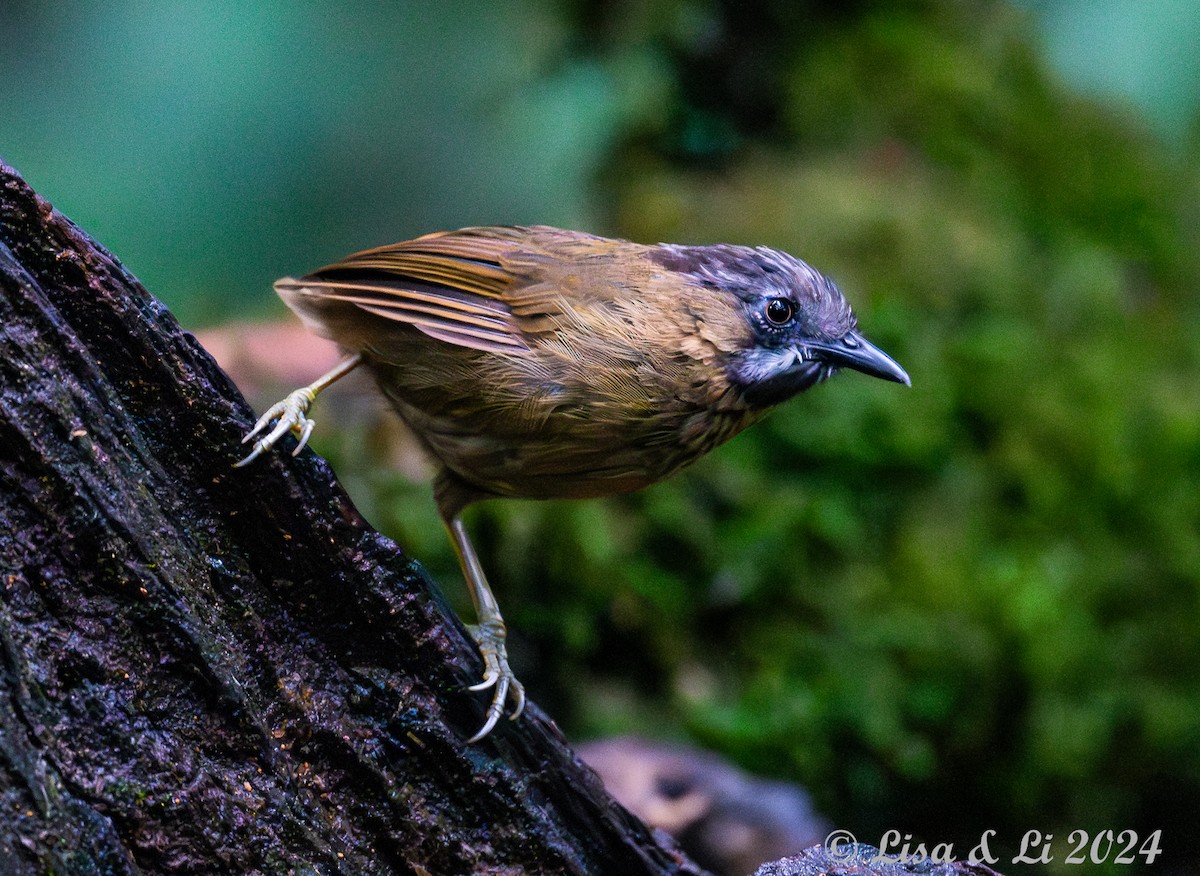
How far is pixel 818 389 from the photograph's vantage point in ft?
20.7

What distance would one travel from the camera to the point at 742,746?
5141 millimetres

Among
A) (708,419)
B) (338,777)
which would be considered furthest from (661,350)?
(338,777)

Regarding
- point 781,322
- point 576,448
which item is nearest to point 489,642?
point 576,448

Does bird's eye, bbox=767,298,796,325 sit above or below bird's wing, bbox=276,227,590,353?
above

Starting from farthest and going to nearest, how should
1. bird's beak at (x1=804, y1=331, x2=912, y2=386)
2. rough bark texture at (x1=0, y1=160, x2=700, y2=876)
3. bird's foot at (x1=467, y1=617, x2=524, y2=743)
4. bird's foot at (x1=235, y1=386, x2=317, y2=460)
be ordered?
bird's beak at (x1=804, y1=331, x2=912, y2=386)
bird's foot at (x1=467, y1=617, x2=524, y2=743)
bird's foot at (x1=235, y1=386, x2=317, y2=460)
rough bark texture at (x1=0, y1=160, x2=700, y2=876)

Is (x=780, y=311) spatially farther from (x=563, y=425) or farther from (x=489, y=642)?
(x=489, y=642)

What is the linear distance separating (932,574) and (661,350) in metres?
3.46

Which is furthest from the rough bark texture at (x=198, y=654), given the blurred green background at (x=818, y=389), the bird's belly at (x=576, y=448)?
the blurred green background at (x=818, y=389)

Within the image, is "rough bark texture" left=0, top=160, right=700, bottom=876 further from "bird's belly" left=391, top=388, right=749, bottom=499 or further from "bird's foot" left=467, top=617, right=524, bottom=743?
"bird's belly" left=391, top=388, right=749, bottom=499

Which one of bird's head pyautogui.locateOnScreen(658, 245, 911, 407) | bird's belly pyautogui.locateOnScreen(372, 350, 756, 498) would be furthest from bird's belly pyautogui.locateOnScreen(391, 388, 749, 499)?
bird's head pyautogui.locateOnScreen(658, 245, 911, 407)

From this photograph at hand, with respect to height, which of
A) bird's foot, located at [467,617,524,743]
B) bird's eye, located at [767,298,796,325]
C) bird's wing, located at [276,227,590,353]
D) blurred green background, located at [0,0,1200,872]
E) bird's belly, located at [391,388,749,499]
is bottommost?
bird's foot, located at [467,617,524,743]

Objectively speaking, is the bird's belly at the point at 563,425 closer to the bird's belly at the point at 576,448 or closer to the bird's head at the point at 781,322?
the bird's belly at the point at 576,448

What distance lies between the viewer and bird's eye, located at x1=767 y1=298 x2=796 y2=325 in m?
3.18

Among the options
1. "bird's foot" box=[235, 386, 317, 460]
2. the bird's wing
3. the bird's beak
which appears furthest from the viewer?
the bird's beak
